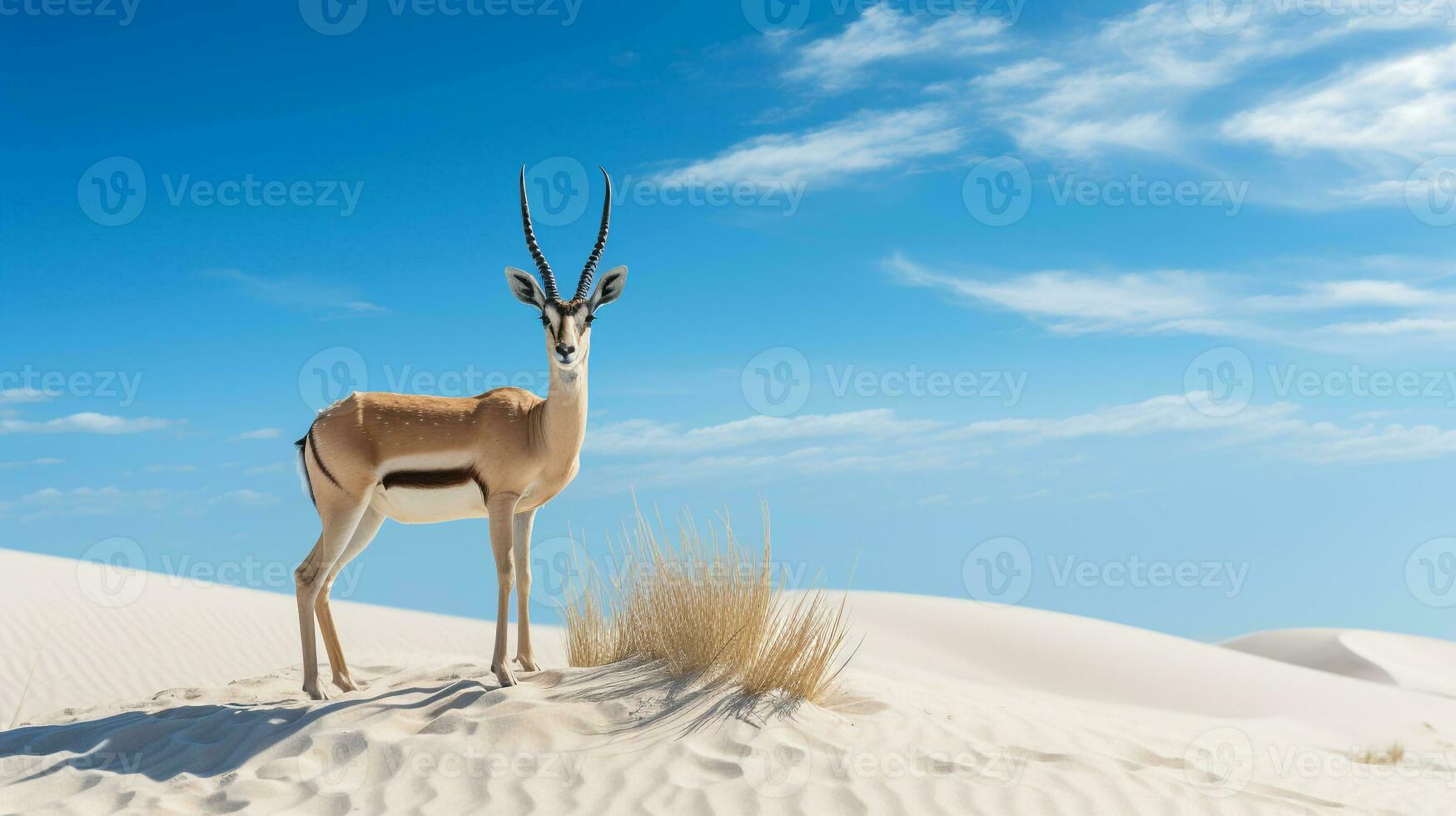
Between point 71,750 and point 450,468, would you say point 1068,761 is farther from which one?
point 71,750

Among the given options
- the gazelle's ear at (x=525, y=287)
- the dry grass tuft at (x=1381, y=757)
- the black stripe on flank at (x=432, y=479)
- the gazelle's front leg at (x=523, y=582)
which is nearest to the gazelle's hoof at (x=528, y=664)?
the gazelle's front leg at (x=523, y=582)

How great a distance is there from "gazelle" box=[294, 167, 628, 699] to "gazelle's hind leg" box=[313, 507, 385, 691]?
0.03 metres

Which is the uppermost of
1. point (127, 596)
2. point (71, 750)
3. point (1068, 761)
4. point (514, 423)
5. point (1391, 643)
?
point (514, 423)

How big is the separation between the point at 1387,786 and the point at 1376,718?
21.7ft

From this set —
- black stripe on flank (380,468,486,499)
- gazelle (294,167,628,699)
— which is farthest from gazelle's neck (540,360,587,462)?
black stripe on flank (380,468,486,499)

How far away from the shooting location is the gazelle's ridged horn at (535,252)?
6.94m

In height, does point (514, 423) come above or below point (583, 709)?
above

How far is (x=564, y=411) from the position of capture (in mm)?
7031

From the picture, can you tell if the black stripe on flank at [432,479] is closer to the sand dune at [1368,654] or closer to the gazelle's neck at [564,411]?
the gazelle's neck at [564,411]

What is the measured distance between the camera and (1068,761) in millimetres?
5965

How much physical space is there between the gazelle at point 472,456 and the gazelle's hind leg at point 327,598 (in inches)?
1.1

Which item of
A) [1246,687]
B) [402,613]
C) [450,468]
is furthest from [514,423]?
[1246,687]

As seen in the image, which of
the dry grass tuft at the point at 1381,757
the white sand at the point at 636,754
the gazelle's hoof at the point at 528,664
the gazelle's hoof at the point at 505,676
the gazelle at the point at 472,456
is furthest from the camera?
the dry grass tuft at the point at 1381,757

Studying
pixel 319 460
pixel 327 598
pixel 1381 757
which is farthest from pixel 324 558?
pixel 1381 757
